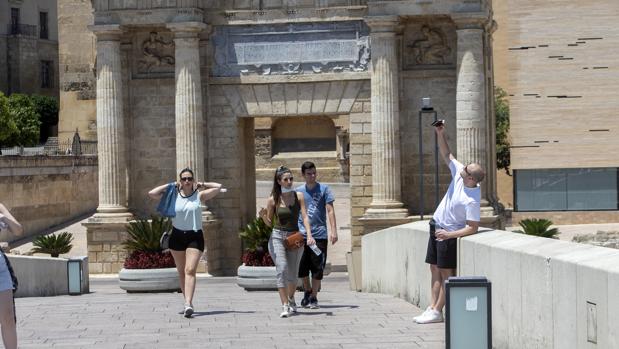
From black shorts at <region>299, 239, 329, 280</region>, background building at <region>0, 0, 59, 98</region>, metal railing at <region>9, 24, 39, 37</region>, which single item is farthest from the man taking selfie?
metal railing at <region>9, 24, 39, 37</region>

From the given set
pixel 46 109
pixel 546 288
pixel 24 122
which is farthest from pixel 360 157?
pixel 46 109

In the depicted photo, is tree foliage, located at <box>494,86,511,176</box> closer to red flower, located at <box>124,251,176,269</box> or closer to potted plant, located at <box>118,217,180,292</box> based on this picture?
potted plant, located at <box>118,217,180,292</box>

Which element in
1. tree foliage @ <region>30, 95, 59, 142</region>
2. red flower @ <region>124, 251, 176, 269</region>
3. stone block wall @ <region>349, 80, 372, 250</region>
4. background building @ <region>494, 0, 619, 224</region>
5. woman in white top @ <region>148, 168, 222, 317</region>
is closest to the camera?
woman in white top @ <region>148, 168, 222, 317</region>

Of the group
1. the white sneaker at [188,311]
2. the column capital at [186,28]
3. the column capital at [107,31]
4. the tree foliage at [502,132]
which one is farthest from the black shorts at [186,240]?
the tree foliage at [502,132]

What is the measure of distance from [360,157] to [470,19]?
3837mm

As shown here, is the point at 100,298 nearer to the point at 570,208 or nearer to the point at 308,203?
the point at 308,203

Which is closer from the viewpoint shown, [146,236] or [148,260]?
[148,260]

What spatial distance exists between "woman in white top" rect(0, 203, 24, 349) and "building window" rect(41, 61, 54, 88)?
77.1 meters

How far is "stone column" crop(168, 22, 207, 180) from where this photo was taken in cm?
2939

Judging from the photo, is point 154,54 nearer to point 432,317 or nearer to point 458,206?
point 432,317

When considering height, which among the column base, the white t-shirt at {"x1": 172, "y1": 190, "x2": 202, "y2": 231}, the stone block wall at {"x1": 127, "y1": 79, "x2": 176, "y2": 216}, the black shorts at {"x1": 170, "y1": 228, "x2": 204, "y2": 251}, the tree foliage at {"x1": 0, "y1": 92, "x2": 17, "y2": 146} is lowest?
the column base

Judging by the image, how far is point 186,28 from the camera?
96.1 ft

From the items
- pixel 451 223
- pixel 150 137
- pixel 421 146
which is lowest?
pixel 451 223

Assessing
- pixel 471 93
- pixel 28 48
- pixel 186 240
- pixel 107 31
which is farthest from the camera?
pixel 28 48
